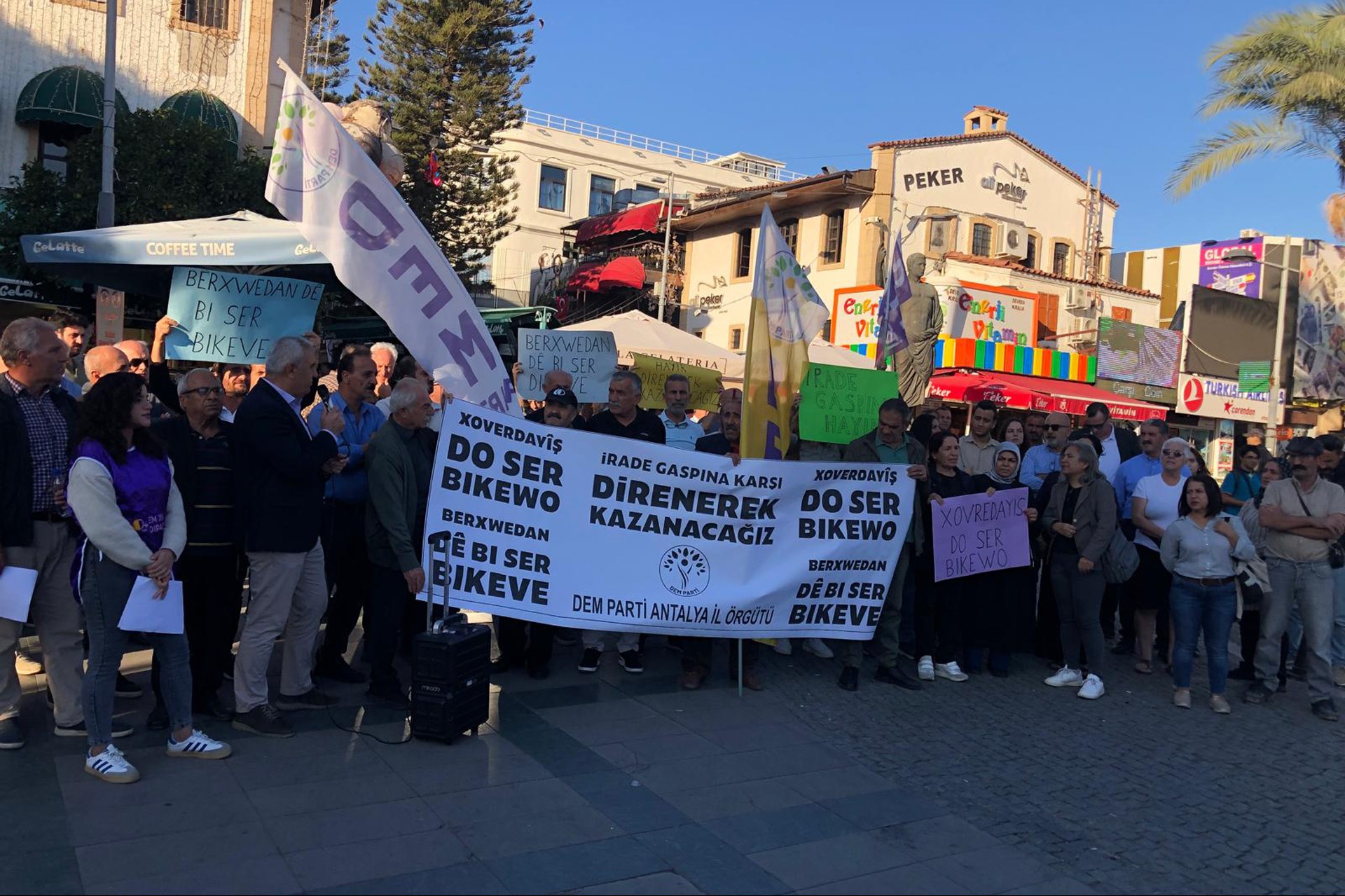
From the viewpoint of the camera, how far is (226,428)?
555cm

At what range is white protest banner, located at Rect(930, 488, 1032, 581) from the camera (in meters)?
7.34

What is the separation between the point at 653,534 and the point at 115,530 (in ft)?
9.58

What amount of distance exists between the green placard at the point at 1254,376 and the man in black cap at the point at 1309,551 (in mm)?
23697

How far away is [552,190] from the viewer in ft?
134

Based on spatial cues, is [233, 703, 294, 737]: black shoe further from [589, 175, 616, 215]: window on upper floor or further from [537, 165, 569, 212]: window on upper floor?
[589, 175, 616, 215]: window on upper floor

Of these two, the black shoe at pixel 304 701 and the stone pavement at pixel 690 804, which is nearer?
the stone pavement at pixel 690 804

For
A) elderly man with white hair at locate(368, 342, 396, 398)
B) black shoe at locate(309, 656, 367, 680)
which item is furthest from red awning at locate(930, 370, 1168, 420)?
black shoe at locate(309, 656, 367, 680)

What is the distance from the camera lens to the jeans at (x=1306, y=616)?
7266mm

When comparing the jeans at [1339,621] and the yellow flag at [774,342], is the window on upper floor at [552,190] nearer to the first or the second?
the yellow flag at [774,342]

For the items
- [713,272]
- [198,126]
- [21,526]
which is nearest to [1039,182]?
[713,272]

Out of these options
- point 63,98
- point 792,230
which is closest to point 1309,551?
point 63,98

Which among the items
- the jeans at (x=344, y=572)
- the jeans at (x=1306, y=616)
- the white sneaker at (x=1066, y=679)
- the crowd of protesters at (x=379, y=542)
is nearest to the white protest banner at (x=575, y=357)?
the crowd of protesters at (x=379, y=542)

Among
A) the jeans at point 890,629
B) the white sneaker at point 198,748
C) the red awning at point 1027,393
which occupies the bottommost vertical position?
the white sneaker at point 198,748

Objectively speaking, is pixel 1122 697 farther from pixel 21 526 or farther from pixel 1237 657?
pixel 21 526
